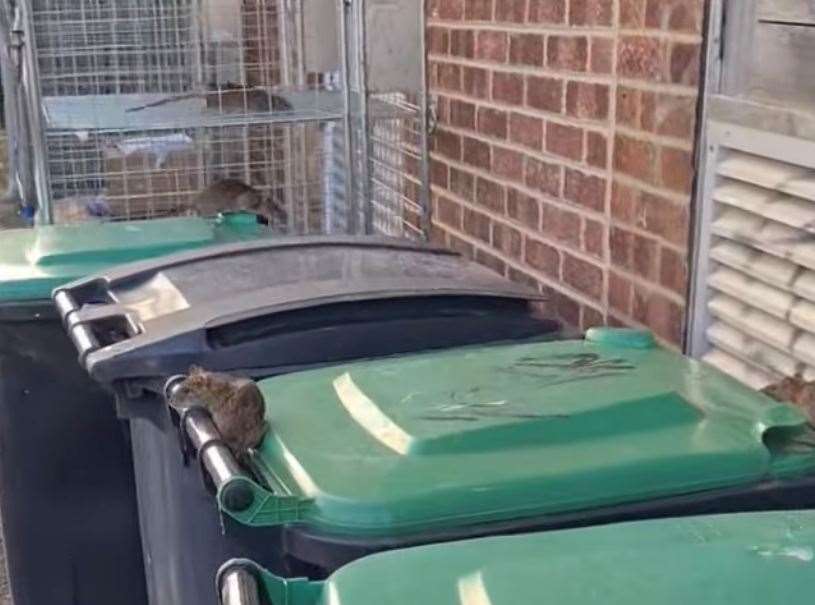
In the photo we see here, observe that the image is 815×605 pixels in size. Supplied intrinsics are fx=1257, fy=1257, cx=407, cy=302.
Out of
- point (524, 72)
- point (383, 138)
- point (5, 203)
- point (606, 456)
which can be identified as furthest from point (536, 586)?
point (5, 203)

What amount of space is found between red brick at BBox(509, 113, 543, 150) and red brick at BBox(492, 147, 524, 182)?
4 centimetres

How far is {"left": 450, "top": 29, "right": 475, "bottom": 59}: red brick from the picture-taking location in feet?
12.3

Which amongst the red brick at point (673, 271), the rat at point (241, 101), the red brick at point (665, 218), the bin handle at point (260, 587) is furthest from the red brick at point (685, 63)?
the rat at point (241, 101)

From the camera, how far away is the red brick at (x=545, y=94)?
3.15 metres

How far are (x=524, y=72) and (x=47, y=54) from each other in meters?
2.04

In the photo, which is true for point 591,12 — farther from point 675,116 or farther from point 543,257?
point 543,257

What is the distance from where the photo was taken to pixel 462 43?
3830 millimetres

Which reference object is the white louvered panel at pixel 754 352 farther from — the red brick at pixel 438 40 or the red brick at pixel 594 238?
the red brick at pixel 438 40

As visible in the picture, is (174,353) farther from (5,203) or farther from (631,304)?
(5,203)

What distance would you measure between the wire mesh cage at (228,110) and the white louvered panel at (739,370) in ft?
5.96

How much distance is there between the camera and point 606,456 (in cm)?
162

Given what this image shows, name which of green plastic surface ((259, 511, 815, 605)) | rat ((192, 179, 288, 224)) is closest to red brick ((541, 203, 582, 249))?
rat ((192, 179, 288, 224))

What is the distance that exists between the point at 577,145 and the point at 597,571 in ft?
6.35

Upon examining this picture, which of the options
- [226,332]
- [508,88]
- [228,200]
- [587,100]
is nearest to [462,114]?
[508,88]
